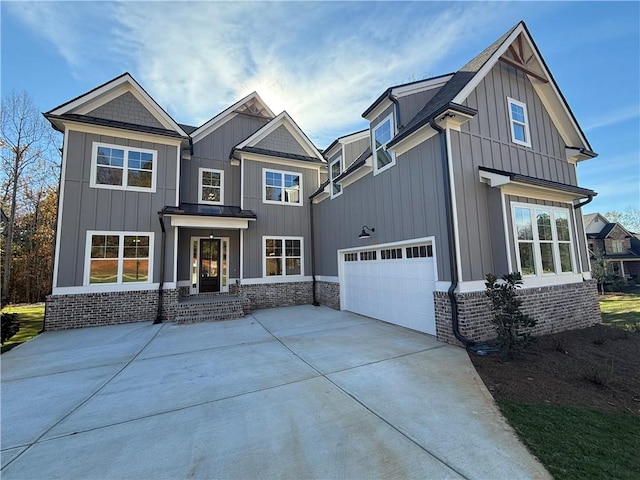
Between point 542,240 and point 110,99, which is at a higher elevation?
point 110,99

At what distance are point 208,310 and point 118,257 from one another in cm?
357

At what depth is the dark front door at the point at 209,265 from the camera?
11.8 metres

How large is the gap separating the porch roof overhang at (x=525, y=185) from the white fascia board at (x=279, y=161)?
26.4 ft

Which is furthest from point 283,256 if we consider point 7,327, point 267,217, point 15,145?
point 15,145

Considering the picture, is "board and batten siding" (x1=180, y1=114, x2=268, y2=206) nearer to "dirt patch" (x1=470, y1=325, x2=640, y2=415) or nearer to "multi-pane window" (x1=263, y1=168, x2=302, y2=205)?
"multi-pane window" (x1=263, y1=168, x2=302, y2=205)

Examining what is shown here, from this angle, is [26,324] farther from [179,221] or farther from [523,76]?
[523,76]

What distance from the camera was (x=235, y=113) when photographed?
1277cm

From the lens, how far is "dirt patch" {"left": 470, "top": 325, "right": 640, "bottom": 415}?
362 cm

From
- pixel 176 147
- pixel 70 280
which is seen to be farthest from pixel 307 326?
pixel 176 147

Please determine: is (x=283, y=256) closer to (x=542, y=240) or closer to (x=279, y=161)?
(x=279, y=161)

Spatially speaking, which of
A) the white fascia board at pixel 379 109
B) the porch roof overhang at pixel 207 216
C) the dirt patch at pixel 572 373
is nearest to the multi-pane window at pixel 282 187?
the porch roof overhang at pixel 207 216

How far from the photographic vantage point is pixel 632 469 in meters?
2.32

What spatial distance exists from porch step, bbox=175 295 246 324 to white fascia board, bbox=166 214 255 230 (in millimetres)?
2819

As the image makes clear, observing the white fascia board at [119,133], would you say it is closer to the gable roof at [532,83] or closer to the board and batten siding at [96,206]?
the board and batten siding at [96,206]
